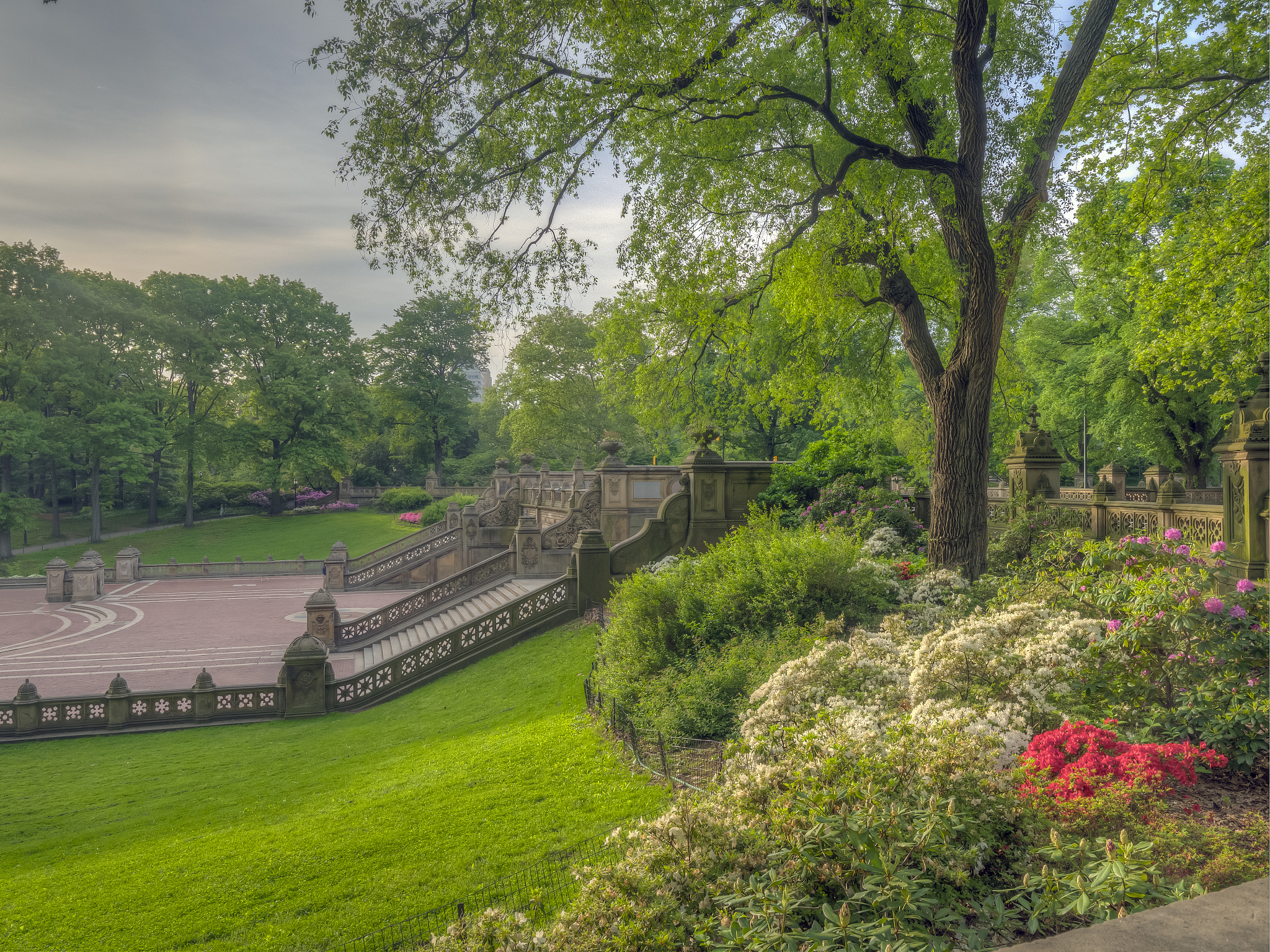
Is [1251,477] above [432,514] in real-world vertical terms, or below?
above

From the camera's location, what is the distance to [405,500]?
46.3m

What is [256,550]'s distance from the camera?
39.2m

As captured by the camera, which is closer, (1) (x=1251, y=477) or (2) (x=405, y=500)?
(1) (x=1251, y=477)

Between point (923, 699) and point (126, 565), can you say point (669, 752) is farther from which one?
point (126, 565)

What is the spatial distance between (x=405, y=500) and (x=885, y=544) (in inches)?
1558

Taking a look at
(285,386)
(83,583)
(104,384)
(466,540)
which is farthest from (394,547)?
(104,384)

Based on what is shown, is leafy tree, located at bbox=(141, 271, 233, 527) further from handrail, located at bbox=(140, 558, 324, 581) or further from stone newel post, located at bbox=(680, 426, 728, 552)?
stone newel post, located at bbox=(680, 426, 728, 552)

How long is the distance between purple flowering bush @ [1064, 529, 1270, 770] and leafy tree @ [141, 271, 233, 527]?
5015 cm

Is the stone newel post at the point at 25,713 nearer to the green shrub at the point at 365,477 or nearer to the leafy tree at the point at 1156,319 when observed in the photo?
the leafy tree at the point at 1156,319

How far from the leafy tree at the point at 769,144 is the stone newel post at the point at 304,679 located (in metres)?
8.11

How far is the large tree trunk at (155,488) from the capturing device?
44062 millimetres

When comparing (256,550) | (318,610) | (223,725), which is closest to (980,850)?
(223,725)

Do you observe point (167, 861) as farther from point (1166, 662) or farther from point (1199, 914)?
point (1166, 662)

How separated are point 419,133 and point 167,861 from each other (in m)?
8.82
